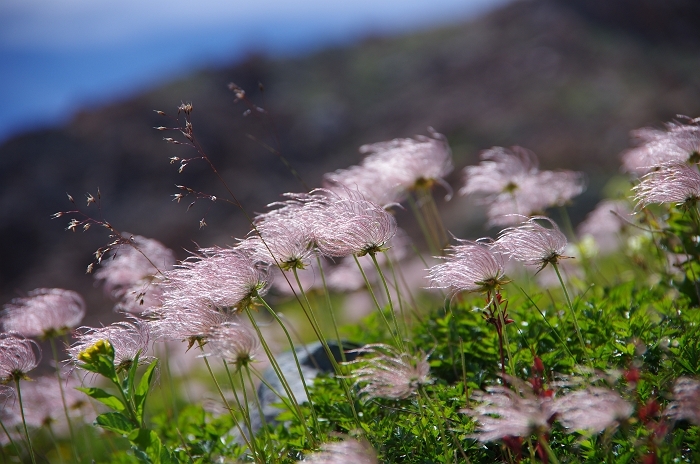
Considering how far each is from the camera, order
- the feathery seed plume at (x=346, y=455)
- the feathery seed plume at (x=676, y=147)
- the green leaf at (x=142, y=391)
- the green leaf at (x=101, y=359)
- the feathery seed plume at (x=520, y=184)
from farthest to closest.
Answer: the feathery seed plume at (x=520, y=184) → the feathery seed plume at (x=676, y=147) → the green leaf at (x=142, y=391) → the green leaf at (x=101, y=359) → the feathery seed plume at (x=346, y=455)

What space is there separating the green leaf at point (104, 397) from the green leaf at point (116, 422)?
4cm

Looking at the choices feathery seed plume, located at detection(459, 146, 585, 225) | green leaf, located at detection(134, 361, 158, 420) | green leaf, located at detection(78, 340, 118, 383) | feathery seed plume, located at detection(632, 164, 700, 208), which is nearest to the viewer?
green leaf, located at detection(78, 340, 118, 383)

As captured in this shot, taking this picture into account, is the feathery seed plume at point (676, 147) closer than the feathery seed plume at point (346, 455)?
No

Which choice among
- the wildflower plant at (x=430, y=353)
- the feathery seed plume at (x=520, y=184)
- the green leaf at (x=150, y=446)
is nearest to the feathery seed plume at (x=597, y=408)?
the wildflower plant at (x=430, y=353)

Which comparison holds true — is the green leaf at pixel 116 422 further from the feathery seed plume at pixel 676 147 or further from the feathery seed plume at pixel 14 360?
the feathery seed plume at pixel 676 147

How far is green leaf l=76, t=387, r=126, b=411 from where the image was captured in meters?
2.81

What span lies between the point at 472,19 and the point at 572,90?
18.1 m

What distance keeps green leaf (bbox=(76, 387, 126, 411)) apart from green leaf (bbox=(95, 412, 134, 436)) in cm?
4

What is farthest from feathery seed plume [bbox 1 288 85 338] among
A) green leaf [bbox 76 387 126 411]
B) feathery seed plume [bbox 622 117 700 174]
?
feathery seed plume [bbox 622 117 700 174]

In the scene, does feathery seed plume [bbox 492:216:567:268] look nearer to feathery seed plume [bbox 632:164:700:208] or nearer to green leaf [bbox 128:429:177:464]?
feathery seed plume [bbox 632:164:700:208]

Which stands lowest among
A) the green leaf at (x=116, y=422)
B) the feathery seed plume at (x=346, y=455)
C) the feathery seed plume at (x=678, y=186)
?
the feathery seed plume at (x=346, y=455)

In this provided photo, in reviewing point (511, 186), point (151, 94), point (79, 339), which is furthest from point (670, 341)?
point (151, 94)

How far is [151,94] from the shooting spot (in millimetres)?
49500

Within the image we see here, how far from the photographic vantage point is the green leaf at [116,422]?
9.43ft
